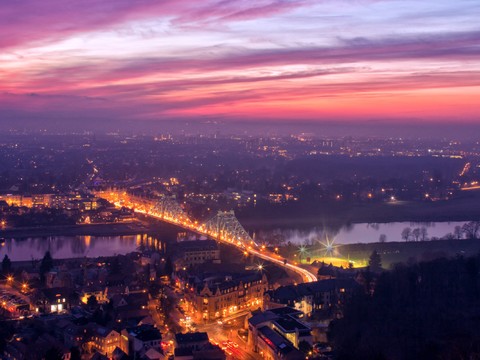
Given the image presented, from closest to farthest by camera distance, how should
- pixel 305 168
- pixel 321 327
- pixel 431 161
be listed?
pixel 321 327 → pixel 305 168 → pixel 431 161

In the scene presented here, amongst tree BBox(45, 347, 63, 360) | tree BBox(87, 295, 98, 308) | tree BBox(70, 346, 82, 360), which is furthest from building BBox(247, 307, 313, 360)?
tree BBox(87, 295, 98, 308)

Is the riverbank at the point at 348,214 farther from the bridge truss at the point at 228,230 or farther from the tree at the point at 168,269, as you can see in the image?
the tree at the point at 168,269

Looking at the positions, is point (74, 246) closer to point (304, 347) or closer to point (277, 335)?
point (277, 335)

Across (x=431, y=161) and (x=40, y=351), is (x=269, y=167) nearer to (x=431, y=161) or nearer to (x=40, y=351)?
(x=431, y=161)

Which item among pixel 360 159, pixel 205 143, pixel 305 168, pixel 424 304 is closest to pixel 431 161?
pixel 360 159

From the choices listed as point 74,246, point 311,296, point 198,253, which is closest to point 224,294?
point 311,296
